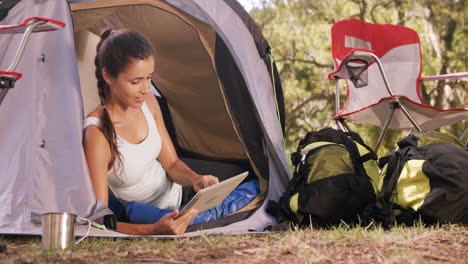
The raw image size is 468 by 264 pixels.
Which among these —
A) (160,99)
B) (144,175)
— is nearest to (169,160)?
(144,175)

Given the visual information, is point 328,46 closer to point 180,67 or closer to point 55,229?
point 180,67

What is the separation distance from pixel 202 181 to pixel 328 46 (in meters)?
6.22

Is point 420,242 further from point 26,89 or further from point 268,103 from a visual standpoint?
point 26,89

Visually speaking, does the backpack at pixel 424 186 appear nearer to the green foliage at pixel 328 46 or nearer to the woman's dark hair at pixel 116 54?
the woman's dark hair at pixel 116 54

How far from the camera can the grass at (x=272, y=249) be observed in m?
1.70

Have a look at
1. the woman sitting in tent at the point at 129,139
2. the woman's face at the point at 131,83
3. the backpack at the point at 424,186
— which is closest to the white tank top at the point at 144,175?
the woman sitting in tent at the point at 129,139

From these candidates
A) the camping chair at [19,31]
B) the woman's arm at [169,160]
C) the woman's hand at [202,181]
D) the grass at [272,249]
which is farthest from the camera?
the woman's arm at [169,160]

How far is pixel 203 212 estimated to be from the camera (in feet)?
8.68

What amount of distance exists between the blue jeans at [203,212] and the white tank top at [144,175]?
0.09 meters

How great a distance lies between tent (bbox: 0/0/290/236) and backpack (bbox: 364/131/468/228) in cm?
52

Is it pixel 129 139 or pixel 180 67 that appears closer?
pixel 129 139

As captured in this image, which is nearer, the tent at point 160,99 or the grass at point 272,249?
the grass at point 272,249

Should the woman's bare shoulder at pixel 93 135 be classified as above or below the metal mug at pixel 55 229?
above

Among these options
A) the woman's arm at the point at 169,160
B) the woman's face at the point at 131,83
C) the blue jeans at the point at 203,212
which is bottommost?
the blue jeans at the point at 203,212
